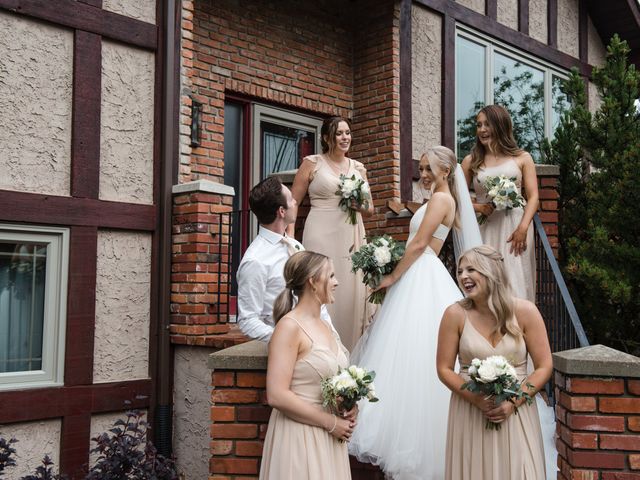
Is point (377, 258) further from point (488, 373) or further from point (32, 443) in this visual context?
point (32, 443)

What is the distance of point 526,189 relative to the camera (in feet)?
17.8

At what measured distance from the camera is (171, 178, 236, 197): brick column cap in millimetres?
5941

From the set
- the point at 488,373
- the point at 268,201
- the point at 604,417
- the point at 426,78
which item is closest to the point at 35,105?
the point at 268,201

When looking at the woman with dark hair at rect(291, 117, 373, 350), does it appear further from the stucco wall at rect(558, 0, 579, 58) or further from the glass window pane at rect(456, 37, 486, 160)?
the stucco wall at rect(558, 0, 579, 58)

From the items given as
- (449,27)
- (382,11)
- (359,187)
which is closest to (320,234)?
(359,187)

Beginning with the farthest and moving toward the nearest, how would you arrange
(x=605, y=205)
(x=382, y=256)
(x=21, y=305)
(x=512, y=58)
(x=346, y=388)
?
1. (x=512, y=58)
2. (x=605, y=205)
3. (x=21, y=305)
4. (x=382, y=256)
5. (x=346, y=388)

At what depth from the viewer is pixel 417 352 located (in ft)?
14.1

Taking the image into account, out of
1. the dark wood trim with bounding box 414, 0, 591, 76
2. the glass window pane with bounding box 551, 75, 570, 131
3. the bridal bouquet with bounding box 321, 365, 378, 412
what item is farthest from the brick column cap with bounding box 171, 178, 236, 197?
the glass window pane with bounding box 551, 75, 570, 131

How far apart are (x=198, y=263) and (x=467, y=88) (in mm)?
5381

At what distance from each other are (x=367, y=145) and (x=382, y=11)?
→ 1642mm

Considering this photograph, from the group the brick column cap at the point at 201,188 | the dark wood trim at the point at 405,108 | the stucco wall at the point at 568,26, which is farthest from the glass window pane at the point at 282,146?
the stucco wall at the point at 568,26

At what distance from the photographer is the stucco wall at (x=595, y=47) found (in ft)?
39.0

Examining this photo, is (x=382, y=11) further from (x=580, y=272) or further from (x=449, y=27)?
(x=580, y=272)

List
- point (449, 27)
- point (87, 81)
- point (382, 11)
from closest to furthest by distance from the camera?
point (87, 81)
point (382, 11)
point (449, 27)
